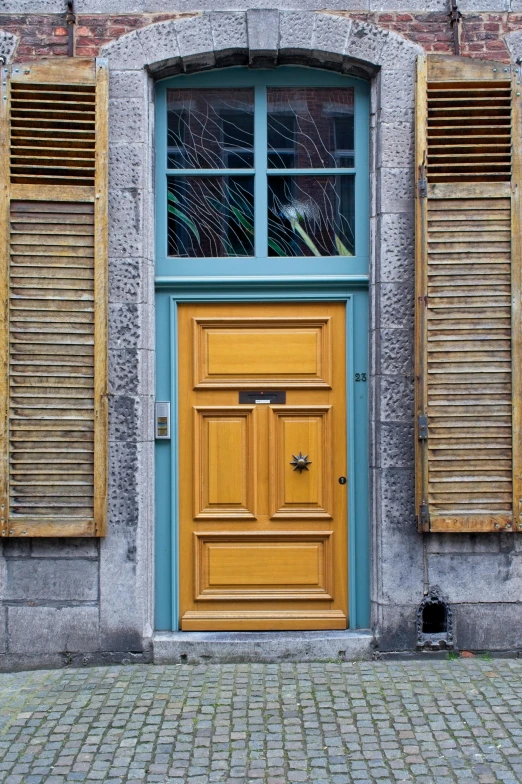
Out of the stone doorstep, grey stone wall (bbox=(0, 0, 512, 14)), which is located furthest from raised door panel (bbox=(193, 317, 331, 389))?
grey stone wall (bbox=(0, 0, 512, 14))

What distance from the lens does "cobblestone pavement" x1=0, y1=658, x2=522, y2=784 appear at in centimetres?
388

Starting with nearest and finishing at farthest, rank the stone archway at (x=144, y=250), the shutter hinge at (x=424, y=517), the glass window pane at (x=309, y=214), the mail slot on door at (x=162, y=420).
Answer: the shutter hinge at (x=424, y=517), the stone archway at (x=144, y=250), the mail slot on door at (x=162, y=420), the glass window pane at (x=309, y=214)

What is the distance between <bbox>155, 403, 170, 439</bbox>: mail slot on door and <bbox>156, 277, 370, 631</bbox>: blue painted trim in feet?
0.17

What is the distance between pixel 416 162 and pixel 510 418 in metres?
1.78

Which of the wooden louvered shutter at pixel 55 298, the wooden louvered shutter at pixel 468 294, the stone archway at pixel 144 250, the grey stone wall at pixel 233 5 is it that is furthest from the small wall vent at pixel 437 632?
the grey stone wall at pixel 233 5

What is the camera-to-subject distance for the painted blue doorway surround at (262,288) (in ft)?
17.9

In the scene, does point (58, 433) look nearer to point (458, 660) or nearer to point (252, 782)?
point (252, 782)

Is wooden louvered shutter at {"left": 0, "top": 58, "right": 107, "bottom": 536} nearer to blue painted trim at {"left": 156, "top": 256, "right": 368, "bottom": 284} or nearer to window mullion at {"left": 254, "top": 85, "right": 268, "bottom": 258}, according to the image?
blue painted trim at {"left": 156, "top": 256, "right": 368, "bottom": 284}

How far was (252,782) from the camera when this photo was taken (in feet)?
12.4

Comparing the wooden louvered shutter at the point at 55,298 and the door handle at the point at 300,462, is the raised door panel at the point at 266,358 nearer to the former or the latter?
the door handle at the point at 300,462

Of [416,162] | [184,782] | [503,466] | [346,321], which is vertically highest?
[416,162]

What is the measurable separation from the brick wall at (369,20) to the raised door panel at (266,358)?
1.96 meters

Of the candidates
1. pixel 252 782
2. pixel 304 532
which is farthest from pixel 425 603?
pixel 252 782

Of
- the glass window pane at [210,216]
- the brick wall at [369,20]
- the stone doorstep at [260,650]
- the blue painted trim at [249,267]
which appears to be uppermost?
the brick wall at [369,20]
